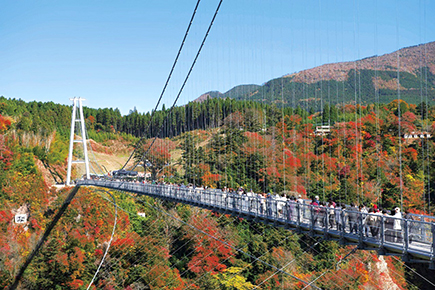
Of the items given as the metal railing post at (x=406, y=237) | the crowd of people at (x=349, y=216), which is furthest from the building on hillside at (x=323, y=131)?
the metal railing post at (x=406, y=237)

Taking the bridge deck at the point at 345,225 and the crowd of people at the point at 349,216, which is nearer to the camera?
the bridge deck at the point at 345,225

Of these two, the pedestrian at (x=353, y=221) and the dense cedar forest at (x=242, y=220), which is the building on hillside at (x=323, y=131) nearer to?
the dense cedar forest at (x=242, y=220)

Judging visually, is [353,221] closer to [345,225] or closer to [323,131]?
[345,225]

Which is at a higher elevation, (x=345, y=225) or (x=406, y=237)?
(x=406, y=237)

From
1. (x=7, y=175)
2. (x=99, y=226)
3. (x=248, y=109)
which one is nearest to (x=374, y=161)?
(x=248, y=109)

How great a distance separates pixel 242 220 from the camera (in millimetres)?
34875

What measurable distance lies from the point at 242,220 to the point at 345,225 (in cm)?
2461

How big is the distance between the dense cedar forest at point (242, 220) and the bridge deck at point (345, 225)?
1055 centimetres

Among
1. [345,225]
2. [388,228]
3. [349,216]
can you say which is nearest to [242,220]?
[345,225]

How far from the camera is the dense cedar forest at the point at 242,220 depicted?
99.9ft

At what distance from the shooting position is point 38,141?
59.8m

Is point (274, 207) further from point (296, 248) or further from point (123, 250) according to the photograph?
point (123, 250)

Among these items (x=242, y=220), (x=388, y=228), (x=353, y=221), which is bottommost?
(x=242, y=220)

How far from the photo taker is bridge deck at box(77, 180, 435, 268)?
341 inches
